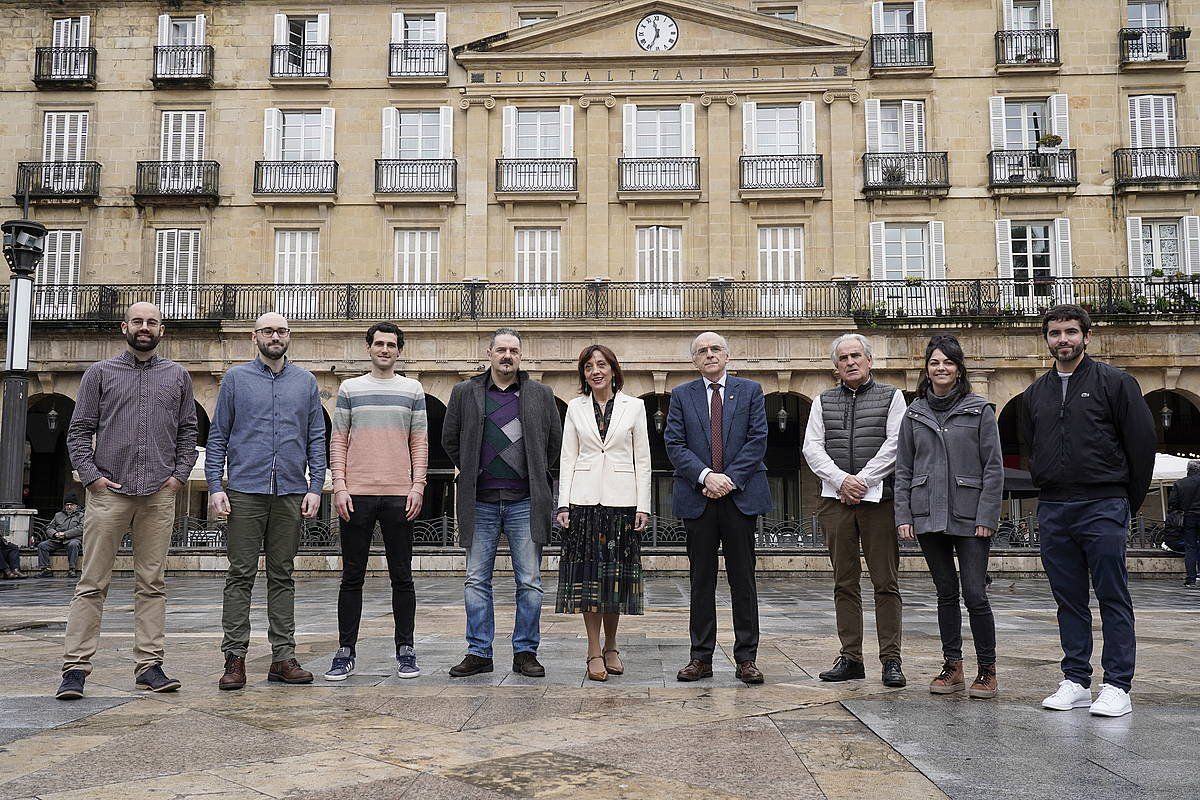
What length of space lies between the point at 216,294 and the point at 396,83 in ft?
23.2

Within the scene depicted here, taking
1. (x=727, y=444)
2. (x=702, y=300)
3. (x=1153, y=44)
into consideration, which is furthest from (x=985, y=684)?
(x=1153, y=44)

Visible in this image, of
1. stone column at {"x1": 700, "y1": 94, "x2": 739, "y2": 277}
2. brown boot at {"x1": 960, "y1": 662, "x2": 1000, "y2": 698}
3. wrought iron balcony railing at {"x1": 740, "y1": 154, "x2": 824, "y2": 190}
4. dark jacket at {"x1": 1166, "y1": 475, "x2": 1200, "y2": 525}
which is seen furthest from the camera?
wrought iron balcony railing at {"x1": 740, "y1": 154, "x2": 824, "y2": 190}

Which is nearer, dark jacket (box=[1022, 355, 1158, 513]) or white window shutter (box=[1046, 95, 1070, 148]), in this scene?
dark jacket (box=[1022, 355, 1158, 513])

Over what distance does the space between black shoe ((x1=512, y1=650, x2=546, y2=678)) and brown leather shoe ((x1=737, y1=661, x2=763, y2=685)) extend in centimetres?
118

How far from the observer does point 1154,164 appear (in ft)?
83.8

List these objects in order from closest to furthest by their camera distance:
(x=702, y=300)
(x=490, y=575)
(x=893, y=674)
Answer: (x=893, y=674) → (x=490, y=575) → (x=702, y=300)

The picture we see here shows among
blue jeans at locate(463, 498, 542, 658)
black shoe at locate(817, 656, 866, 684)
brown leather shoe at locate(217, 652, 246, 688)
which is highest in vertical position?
blue jeans at locate(463, 498, 542, 658)

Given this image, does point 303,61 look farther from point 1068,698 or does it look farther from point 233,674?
point 1068,698

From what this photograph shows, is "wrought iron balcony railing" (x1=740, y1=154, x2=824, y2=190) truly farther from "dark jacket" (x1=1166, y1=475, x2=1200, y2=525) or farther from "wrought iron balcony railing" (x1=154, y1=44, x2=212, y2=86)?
"wrought iron balcony railing" (x1=154, y1=44, x2=212, y2=86)

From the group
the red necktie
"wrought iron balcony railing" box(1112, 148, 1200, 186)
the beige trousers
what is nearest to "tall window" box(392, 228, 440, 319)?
"wrought iron balcony railing" box(1112, 148, 1200, 186)

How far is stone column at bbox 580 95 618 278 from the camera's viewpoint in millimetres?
25766

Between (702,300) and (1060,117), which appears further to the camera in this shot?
(1060,117)

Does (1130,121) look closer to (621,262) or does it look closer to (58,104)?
(621,262)

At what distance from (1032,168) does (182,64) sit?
22.0 m
